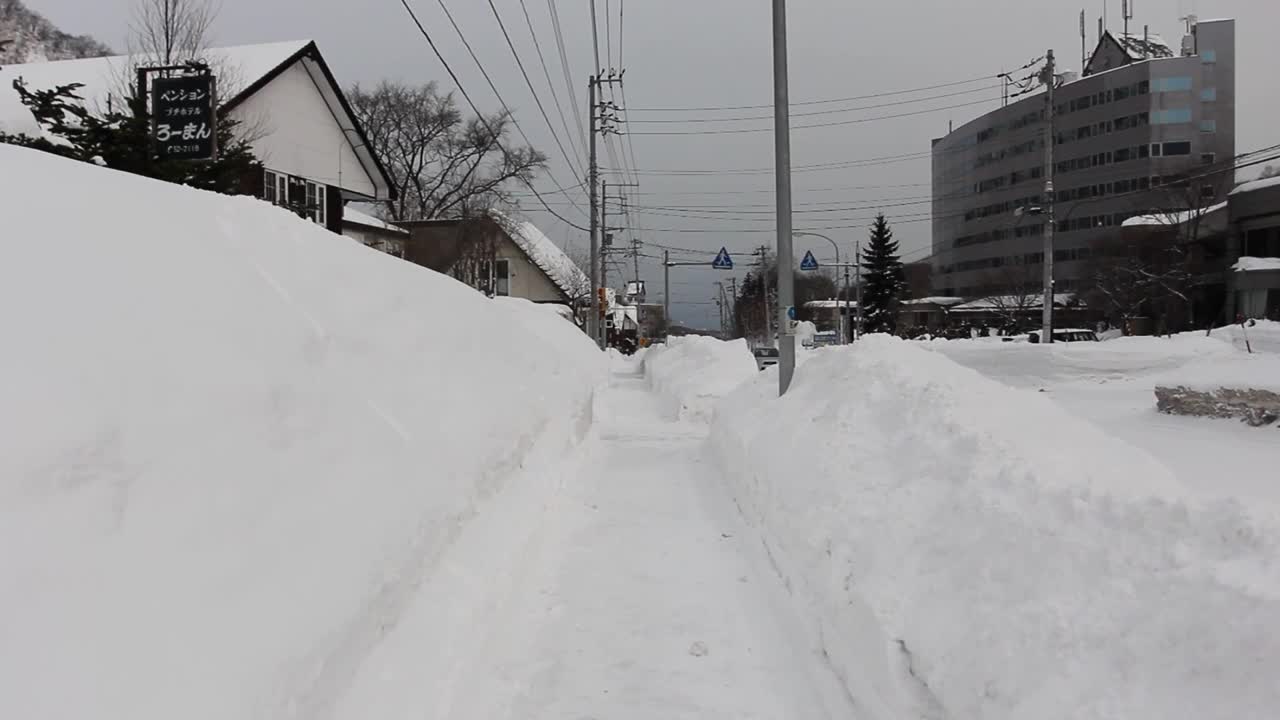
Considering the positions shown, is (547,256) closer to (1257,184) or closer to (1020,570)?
(1257,184)

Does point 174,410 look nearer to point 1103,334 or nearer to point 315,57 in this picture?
point 315,57

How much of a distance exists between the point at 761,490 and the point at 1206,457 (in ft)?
21.9

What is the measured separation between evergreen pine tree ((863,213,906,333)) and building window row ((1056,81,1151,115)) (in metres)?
25.5

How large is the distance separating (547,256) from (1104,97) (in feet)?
183

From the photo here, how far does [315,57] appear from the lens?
22.7 m

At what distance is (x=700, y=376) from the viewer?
704 inches

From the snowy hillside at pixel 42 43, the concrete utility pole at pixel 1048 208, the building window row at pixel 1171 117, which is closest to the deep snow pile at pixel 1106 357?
the concrete utility pole at pixel 1048 208

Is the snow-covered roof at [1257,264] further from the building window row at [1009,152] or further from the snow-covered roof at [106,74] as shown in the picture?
the snow-covered roof at [106,74]

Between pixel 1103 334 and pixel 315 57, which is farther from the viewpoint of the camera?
pixel 1103 334

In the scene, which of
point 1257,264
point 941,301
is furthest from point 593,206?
point 941,301

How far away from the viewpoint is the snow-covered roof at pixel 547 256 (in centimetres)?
4766

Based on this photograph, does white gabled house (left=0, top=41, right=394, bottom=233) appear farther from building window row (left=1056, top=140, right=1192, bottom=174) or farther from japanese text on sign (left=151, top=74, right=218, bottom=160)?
building window row (left=1056, top=140, right=1192, bottom=174)

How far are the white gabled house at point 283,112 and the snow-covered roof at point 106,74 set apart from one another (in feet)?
0.08

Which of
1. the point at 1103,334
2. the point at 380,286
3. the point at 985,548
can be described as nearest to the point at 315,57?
the point at 380,286
